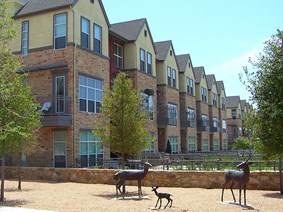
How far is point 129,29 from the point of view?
3422 centimetres

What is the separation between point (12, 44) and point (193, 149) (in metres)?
27.9

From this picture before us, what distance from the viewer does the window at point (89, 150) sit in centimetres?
2448

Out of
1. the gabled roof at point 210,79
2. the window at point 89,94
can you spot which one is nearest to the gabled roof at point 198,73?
the gabled roof at point 210,79

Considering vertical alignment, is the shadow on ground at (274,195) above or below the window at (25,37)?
below

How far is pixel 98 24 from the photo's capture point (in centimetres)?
2709

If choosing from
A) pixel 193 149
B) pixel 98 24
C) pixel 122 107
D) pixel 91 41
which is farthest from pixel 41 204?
pixel 193 149

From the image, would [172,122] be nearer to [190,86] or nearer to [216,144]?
[190,86]

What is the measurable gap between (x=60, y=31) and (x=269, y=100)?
1496 cm

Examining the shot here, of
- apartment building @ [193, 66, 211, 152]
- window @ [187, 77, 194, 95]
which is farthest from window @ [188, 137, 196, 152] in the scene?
window @ [187, 77, 194, 95]

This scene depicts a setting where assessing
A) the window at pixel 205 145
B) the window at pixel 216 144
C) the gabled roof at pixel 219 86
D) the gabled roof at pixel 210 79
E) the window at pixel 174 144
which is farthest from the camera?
the gabled roof at pixel 219 86

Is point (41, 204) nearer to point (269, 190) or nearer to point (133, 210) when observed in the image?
point (133, 210)

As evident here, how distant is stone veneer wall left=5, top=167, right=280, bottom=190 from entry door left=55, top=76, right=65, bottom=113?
4.32 metres

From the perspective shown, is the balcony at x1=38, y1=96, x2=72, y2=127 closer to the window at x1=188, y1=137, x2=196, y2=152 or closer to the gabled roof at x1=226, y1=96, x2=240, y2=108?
the window at x1=188, y1=137, x2=196, y2=152

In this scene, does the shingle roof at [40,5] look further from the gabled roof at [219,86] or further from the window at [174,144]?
the gabled roof at [219,86]
